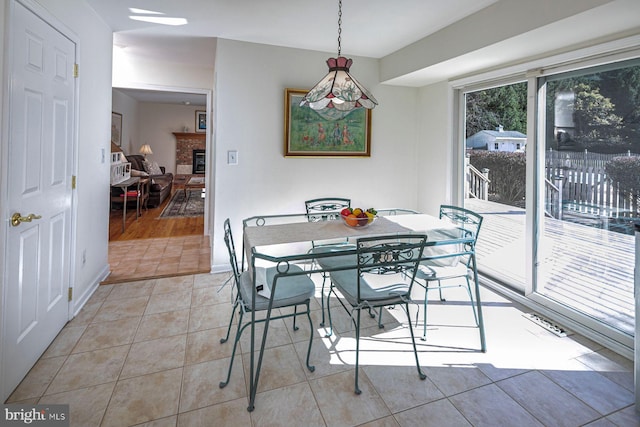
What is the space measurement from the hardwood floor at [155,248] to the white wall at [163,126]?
Result: 170 inches

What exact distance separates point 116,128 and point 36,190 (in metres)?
6.67

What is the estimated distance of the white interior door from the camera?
67.6 inches

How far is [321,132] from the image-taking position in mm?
3752

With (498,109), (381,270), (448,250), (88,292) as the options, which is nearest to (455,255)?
(448,250)

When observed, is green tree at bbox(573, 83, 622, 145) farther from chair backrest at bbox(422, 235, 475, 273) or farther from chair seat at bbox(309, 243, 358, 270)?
chair seat at bbox(309, 243, 358, 270)

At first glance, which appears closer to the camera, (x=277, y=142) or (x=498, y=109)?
(x=498, y=109)

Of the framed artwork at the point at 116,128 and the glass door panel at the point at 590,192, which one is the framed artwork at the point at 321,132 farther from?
the framed artwork at the point at 116,128

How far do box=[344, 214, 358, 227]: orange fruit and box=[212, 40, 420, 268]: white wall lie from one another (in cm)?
144

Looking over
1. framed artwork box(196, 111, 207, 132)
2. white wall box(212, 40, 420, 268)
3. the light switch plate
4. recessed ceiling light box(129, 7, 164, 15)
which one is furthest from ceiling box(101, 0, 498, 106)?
framed artwork box(196, 111, 207, 132)

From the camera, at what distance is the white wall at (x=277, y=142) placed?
341cm

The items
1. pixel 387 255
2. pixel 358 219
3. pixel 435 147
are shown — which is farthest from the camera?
pixel 435 147

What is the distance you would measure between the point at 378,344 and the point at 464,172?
2290mm

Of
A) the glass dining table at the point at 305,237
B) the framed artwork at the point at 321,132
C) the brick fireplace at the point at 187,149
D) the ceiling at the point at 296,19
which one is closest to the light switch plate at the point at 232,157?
the framed artwork at the point at 321,132

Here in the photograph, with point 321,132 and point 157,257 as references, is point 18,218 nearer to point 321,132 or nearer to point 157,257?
point 157,257
